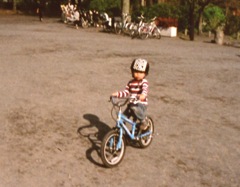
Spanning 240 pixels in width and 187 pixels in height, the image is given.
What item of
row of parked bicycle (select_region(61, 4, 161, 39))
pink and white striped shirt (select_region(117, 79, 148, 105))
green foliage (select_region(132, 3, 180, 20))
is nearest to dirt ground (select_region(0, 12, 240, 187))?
pink and white striped shirt (select_region(117, 79, 148, 105))

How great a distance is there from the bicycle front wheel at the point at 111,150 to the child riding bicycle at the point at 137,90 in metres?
0.52

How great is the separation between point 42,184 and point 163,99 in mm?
5081

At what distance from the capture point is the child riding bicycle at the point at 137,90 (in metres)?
5.50

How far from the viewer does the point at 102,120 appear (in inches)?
298

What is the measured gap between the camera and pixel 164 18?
2419 cm

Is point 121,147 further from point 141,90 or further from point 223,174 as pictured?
point 223,174

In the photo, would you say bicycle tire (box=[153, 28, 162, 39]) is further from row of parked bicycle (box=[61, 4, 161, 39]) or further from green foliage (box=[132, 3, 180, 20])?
green foliage (box=[132, 3, 180, 20])

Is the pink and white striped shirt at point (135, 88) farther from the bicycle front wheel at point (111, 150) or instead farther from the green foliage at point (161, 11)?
the green foliage at point (161, 11)

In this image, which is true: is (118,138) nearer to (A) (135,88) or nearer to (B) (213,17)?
(A) (135,88)

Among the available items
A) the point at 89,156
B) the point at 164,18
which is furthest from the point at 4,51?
the point at 164,18

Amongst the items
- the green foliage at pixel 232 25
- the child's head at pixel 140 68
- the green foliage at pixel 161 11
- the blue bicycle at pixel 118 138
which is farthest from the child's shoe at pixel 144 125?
the green foliage at pixel 232 25

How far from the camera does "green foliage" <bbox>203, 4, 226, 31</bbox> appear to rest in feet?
94.6

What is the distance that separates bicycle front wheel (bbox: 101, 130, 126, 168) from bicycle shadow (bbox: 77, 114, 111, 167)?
22 cm

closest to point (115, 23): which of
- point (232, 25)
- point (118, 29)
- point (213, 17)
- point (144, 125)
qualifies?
point (118, 29)
